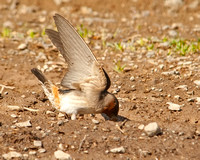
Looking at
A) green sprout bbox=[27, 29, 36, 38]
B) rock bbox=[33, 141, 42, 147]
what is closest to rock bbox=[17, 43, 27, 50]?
green sprout bbox=[27, 29, 36, 38]

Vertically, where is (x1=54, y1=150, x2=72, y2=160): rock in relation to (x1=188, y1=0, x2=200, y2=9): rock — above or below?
below

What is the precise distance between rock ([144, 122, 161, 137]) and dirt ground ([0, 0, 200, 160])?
75 millimetres

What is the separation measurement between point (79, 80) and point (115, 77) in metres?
1.82

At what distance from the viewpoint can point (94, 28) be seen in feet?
30.2

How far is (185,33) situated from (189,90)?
3.11 meters

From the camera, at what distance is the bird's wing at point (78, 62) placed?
14.6 feet

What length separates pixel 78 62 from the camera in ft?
15.0

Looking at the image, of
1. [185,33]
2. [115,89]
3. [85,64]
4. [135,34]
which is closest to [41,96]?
[115,89]

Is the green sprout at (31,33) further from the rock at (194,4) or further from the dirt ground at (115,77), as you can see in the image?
the rock at (194,4)

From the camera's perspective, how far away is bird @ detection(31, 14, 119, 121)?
4.47m

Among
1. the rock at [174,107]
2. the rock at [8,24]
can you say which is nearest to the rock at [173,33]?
the rock at [174,107]

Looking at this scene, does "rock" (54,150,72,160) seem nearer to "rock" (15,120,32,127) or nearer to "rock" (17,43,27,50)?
"rock" (15,120,32,127)

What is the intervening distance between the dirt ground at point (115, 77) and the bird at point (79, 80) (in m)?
0.19

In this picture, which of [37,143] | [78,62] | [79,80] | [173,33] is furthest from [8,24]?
[37,143]
